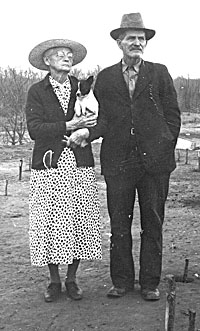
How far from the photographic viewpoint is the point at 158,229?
4582 mm

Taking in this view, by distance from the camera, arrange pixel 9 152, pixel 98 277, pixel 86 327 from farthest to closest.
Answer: pixel 9 152
pixel 98 277
pixel 86 327

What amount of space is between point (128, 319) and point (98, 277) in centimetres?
111

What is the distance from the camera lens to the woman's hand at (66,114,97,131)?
445 cm

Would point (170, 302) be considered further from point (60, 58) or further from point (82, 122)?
point (60, 58)

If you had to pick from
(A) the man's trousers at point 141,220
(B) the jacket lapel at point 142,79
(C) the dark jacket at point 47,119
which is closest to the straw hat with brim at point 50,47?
(C) the dark jacket at point 47,119

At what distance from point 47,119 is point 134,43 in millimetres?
845

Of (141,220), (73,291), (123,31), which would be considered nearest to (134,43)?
(123,31)

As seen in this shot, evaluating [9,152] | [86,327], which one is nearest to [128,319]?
[86,327]

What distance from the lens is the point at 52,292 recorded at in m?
4.68

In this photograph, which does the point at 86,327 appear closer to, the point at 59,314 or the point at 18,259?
the point at 59,314

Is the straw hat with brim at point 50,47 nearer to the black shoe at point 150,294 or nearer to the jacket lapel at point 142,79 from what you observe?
the jacket lapel at point 142,79

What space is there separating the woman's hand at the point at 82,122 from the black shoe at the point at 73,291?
1211 mm

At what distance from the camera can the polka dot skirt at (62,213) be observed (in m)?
4.53

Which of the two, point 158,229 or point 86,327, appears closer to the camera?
point 86,327
